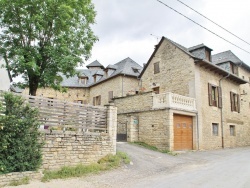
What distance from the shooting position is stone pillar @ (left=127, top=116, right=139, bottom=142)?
1605 centimetres

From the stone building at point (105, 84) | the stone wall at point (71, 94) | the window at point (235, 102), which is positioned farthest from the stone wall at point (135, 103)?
the stone wall at point (71, 94)

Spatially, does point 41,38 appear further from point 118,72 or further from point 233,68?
point 233,68

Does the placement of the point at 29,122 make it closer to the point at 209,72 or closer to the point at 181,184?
the point at 181,184

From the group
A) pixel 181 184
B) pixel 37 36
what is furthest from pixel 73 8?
pixel 181 184

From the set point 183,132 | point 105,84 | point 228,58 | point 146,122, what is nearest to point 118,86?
point 105,84

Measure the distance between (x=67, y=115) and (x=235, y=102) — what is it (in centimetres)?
1817

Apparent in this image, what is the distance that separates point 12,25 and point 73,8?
3594mm

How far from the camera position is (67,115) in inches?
365

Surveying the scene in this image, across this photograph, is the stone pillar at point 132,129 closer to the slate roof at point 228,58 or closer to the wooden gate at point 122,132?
the wooden gate at point 122,132

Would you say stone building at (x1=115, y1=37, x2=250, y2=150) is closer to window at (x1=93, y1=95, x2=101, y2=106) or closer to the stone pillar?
the stone pillar

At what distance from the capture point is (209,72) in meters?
19.1

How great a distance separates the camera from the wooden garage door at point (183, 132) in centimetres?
1561

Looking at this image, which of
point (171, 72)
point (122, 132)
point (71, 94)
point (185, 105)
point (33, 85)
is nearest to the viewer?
point (33, 85)

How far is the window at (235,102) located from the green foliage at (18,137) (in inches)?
743
